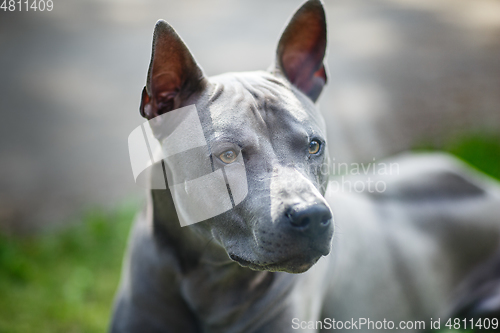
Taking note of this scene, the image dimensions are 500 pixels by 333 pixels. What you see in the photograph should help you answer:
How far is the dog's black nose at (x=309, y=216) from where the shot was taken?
65.0 inches

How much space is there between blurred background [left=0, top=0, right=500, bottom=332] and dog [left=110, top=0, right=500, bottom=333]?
1422 millimetres

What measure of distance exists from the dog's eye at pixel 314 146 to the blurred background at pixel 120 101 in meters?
2.24

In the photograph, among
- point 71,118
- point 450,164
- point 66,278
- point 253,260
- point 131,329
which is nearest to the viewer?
point 253,260

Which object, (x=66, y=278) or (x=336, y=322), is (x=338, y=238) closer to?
(x=336, y=322)

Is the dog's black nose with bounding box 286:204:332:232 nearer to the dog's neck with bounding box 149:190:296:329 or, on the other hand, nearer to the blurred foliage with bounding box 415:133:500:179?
the dog's neck with bounding box 149:190:296:329

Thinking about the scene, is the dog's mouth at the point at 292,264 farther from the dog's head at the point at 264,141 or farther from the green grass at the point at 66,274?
the green grass at the point at 66,274

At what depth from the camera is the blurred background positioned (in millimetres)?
3947

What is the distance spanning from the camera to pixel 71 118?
582cm

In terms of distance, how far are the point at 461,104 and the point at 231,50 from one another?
126 inches

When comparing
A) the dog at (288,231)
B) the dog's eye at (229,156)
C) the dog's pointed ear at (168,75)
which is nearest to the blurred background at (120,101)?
the dog at (288,231)

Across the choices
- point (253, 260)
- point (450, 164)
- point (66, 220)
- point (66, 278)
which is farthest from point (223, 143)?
point (66, 220)

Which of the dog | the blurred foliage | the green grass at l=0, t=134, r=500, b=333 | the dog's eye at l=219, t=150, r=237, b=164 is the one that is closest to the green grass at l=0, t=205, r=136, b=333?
the green grass at l=0, t=134, r=500, b=333

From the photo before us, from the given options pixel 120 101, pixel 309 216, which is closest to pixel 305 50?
pixel 309 216

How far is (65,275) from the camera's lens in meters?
3.82
